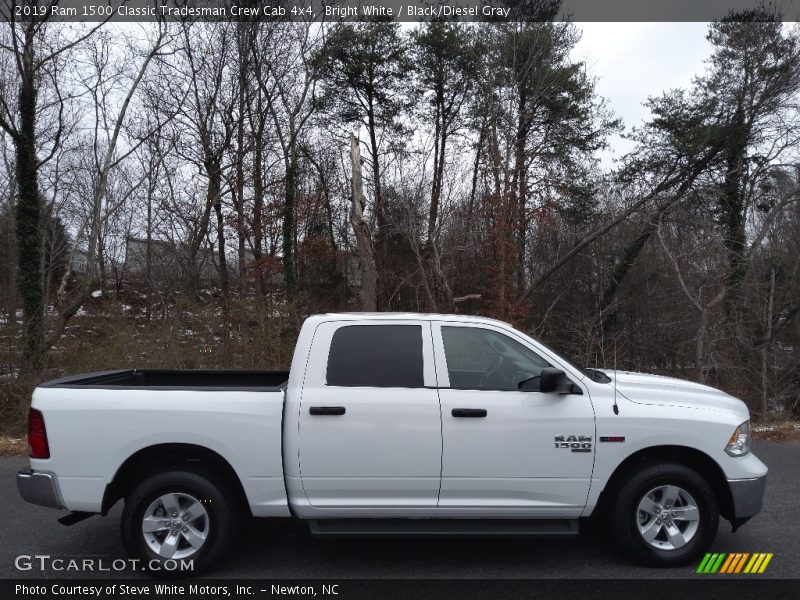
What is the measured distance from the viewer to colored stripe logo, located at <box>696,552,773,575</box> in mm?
4762

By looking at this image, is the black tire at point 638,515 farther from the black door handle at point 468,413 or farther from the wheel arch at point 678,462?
the black door handle at point 468,413

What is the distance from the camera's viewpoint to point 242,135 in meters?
26.5

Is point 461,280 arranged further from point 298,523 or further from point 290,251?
point 298,523

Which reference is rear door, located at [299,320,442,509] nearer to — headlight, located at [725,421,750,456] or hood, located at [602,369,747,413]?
hood, located at [602,369,747,413]

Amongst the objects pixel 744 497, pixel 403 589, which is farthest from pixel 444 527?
pixel 744 497

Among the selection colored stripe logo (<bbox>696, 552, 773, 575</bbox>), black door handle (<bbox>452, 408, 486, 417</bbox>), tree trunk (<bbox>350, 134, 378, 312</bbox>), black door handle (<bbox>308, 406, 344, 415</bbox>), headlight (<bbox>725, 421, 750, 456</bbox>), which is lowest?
colored stripe logo (<bbox>696, 552, 773, 575</bbox>)

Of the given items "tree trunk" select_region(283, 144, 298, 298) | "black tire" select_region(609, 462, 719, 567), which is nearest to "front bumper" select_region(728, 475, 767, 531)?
"black tire" select_region(609, 462, 719, 567)

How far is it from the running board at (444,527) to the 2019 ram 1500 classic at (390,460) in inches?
0.5

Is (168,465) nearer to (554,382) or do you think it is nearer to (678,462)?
(554,382)

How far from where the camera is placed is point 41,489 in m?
4.71

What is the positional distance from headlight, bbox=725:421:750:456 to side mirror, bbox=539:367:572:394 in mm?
1225

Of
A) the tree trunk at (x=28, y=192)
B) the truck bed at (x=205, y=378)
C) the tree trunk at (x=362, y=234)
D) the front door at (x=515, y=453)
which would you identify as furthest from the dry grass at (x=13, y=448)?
the tree trunk at (x=362, y=234)

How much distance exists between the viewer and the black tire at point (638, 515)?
15.6ft

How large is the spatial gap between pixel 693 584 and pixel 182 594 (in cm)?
344
